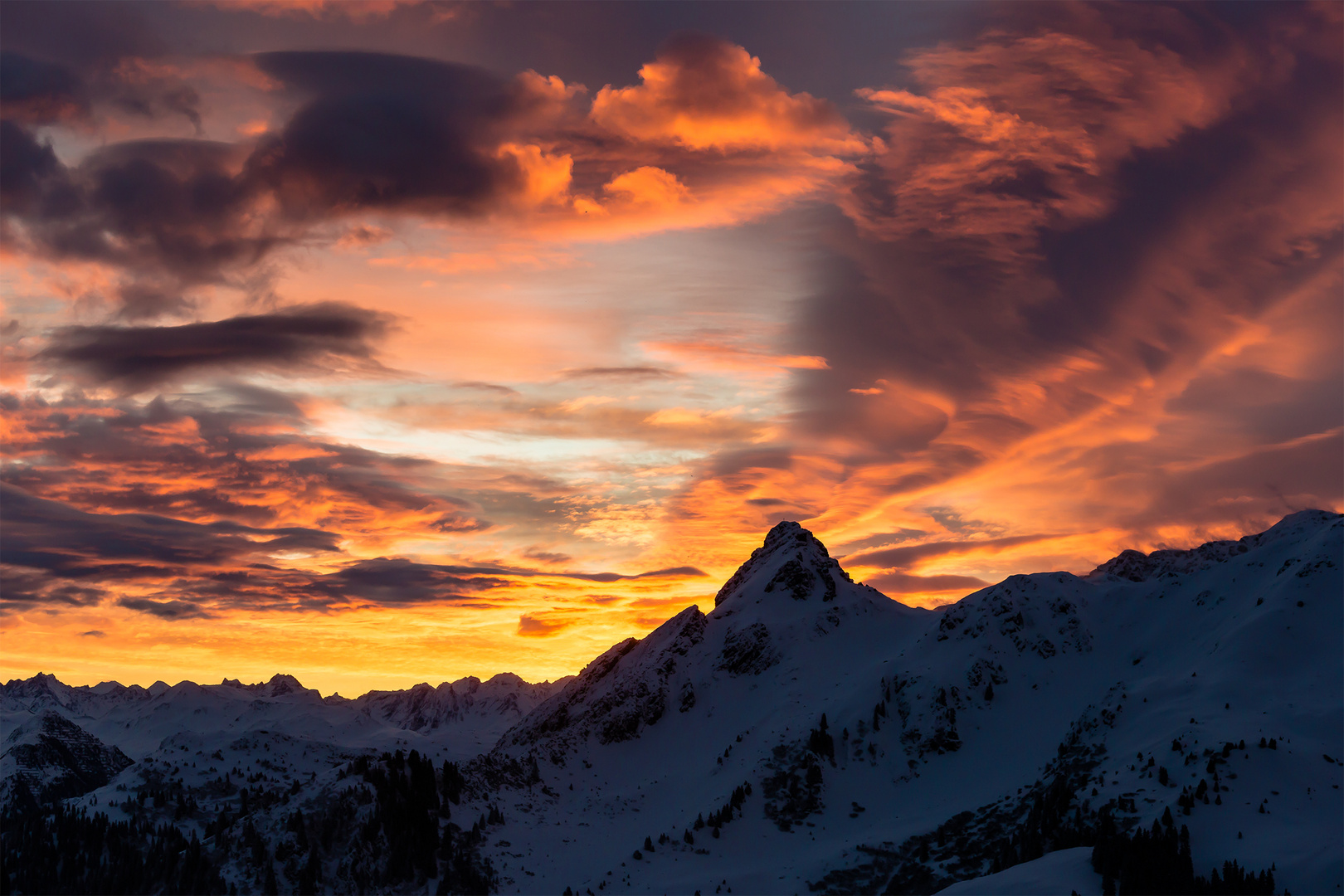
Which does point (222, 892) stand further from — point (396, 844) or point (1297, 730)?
point (1297, 730)

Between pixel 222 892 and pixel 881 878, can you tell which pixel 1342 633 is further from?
pixel 222 892

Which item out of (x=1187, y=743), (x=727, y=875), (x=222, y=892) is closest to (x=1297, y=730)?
(x=1187, y=743)

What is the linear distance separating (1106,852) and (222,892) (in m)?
172

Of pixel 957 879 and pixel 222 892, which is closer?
pixel 957 879

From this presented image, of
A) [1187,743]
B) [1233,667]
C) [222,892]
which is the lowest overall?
[222,892]

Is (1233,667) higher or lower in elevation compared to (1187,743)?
higher

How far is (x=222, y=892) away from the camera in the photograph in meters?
197

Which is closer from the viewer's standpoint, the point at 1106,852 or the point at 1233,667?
the point at 1106,852

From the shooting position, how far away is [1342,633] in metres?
195

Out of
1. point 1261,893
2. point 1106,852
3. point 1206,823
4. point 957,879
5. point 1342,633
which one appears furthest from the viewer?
point 1342,633

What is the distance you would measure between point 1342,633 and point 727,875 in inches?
5393

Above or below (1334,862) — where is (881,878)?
below

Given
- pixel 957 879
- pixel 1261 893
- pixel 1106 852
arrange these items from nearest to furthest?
pixel 1261 893
pixel 1106 852
pixel 957 879

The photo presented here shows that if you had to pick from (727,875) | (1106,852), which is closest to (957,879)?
(727,875)
